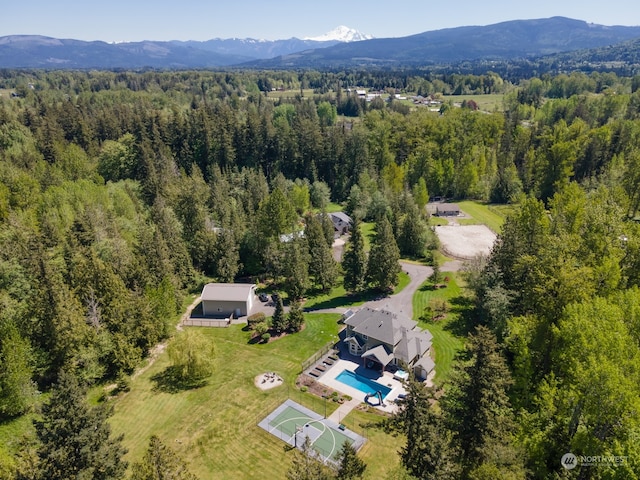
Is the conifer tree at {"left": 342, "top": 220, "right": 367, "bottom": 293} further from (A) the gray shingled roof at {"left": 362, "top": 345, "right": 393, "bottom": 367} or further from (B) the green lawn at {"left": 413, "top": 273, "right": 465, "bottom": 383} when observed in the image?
(A) the gray shingled roof at {"left": 362, "top": 345, "right": 393, "bottom": 367}

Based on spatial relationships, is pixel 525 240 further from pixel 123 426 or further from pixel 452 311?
pixel 123 426

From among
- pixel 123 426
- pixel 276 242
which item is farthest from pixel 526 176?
pixel 123 426

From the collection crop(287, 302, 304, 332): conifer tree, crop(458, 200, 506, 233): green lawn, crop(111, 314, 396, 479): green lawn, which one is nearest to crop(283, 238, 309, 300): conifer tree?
crop(287, 302, 304, 332): conifer tree

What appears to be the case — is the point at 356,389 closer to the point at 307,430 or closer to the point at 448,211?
the point at 307,430

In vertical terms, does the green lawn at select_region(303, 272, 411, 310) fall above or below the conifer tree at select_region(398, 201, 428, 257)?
below

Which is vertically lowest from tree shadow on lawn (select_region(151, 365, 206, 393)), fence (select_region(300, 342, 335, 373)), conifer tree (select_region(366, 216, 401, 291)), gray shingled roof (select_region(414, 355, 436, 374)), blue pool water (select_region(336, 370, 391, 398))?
tree shadow on lawn (select_region(151, 365, 206, 393))

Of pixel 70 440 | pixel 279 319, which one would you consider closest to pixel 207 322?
pixel 279 319

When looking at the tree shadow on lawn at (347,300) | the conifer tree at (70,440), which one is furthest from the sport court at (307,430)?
the tree shadow on lawn at (347,300)
